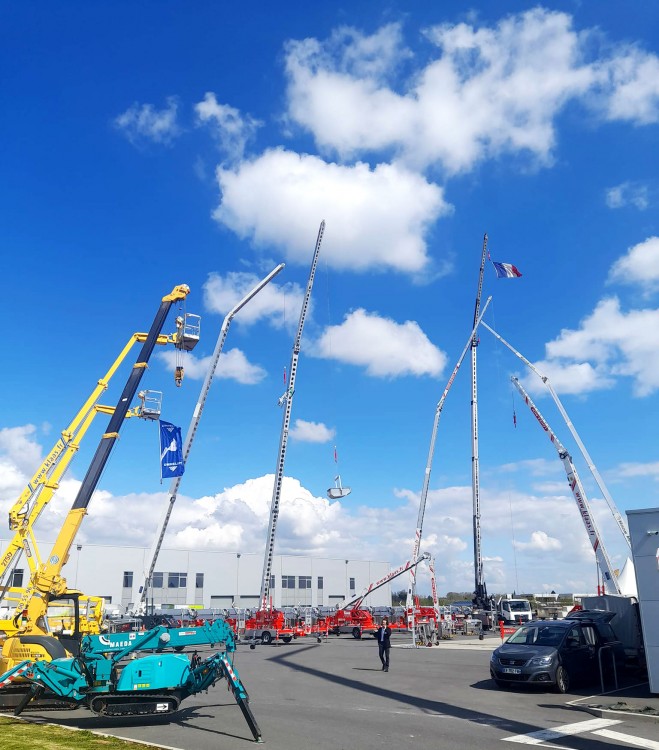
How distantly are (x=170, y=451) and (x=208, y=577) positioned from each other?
45313 millimetres

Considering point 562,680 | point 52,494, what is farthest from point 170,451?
point 562,680

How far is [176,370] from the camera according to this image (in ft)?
109

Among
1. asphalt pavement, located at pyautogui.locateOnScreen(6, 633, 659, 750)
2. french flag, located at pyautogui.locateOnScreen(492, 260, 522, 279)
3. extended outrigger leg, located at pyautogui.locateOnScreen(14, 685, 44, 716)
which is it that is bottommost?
asphalt pavement, located at pyautogui.locateOnScreen(6, 633, 659, 750)

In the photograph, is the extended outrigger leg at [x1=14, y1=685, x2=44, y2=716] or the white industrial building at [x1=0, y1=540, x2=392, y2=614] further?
the white industrial building at [x1=0, y1=540, x2=392, y2=614]

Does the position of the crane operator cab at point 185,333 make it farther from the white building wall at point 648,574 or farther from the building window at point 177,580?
the building window at point 177,580

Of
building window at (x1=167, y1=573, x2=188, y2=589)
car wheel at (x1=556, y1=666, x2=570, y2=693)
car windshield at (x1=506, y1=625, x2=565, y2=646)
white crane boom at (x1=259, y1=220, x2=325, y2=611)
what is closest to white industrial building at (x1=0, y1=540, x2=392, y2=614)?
building window at (x1=167, y1=573, x2=188, y2=589)

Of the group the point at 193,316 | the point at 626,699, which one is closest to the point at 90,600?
the point at 193,316

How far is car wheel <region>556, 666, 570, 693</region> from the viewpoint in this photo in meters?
15.3

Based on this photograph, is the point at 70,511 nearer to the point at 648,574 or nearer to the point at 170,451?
the point at 170,451

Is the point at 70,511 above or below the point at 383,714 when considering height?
above

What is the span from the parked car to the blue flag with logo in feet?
60.4

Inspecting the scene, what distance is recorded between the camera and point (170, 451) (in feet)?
102

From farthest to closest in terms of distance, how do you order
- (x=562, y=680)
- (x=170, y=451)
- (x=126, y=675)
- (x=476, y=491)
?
1. (x=476, y=491)
2. (x=170, y=451)
3. (x=562, y=680)
4. (x=126, y=675)

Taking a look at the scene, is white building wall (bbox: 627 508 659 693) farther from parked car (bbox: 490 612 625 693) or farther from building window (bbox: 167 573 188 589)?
building window (bbox: 167 573 188 589)
